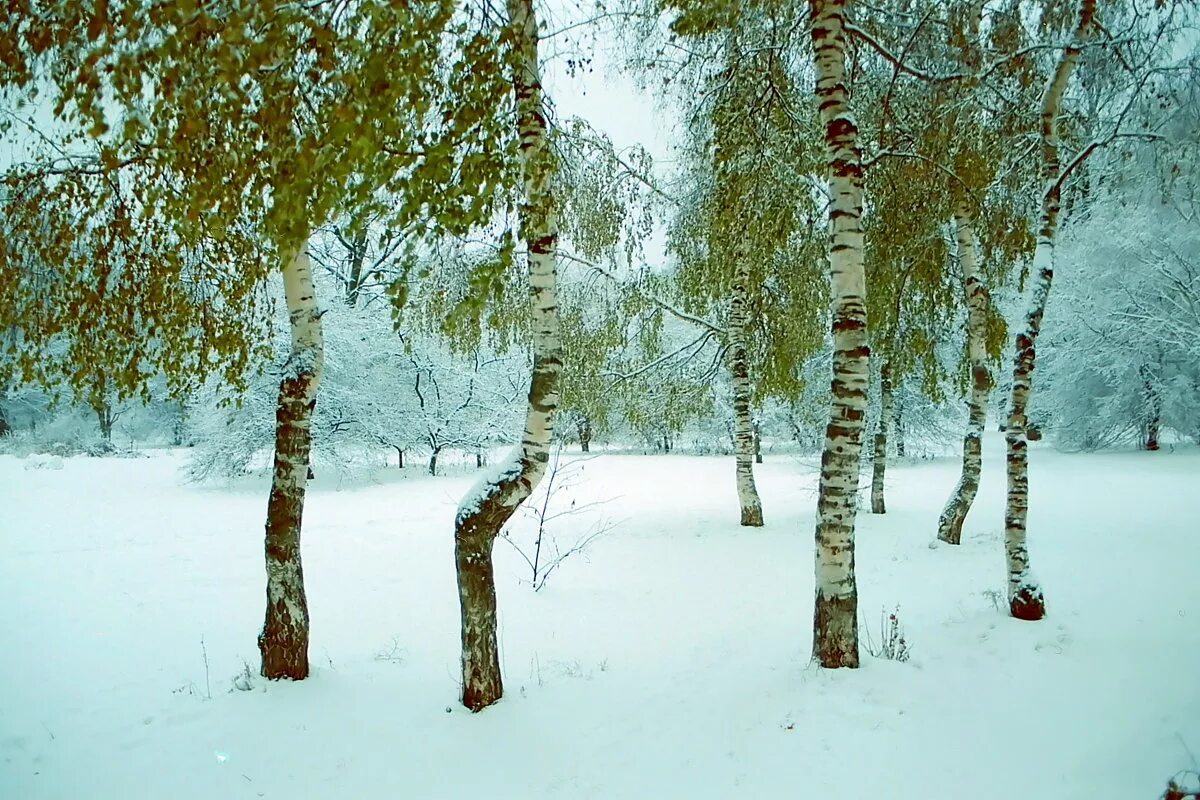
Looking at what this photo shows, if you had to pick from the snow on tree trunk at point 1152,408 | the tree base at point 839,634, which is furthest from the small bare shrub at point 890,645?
the snow on tree trunk at point 1152,408

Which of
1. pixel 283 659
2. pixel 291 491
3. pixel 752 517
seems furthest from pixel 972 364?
pixel 283 659

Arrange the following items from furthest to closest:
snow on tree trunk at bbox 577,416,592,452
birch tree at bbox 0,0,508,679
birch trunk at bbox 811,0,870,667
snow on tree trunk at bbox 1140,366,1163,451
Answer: snow on tree trunk at bbox 1140,366,1163,451, snow on tree trunk at bbox 577,416,592,452, birch trunk at bbox 811,0,870,667, birch tree at bbox 0,0,508,679

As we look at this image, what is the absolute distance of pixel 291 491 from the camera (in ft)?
15.9

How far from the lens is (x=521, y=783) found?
355cm

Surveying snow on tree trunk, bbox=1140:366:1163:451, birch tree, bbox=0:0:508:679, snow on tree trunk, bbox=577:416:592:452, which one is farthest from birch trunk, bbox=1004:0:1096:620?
snow on tree trunk, bbox=1140:366:1163:451

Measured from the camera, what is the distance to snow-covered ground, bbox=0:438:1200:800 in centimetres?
347

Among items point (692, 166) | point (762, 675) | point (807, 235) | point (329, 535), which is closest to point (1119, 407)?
point (692, 166)

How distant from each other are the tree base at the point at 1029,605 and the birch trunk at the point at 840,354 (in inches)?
78.3

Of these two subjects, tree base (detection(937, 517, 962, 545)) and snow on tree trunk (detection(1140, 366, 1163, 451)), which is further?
snow on tree trunk (detection(1140, 366, 1163, 451))

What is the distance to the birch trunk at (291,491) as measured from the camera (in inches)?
190

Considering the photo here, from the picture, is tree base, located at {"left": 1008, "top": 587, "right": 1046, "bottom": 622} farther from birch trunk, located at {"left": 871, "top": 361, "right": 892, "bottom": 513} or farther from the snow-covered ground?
birch trunk, located at {"left": 871, "top": 361, "right": 892, "bottom": 513}

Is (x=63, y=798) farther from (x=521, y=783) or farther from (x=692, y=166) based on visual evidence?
(x=692, y=166)

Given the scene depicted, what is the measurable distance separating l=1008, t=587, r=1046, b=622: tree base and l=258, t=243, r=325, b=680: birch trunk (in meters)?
5.77

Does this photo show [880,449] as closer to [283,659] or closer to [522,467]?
[522,467]
